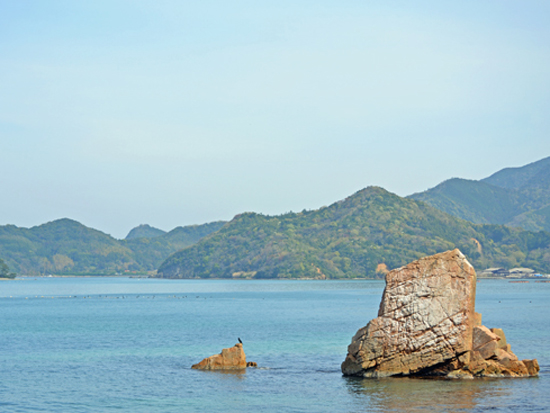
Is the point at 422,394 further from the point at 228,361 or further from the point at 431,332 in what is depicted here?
the point at 228,361

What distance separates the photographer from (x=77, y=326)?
85.2 m

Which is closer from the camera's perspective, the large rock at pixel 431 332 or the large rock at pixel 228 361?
the large rock at pixel 431 332

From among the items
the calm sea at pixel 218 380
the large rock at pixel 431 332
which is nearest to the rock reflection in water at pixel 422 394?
the calm sea at pixel 218 380

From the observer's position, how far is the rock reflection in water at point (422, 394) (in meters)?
32.8

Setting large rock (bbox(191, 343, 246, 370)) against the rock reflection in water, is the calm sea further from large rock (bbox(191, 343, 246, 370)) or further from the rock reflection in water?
large rock (bbox(191, 343, 246, 370))

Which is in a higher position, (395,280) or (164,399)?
(395,280)

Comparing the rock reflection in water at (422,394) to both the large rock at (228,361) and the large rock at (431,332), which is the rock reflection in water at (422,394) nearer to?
the large rock at (431,332)

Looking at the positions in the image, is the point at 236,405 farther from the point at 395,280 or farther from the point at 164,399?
the point at 395,280

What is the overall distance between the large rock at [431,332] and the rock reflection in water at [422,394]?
1004 millimetres

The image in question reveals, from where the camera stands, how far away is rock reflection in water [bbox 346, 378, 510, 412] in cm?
3284

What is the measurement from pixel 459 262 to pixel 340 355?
16056 millimetres

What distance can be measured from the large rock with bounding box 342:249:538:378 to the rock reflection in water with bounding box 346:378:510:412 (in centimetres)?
100

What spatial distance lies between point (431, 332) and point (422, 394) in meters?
4.49

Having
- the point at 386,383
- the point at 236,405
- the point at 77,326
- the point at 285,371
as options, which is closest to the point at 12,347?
the point at 77,326
